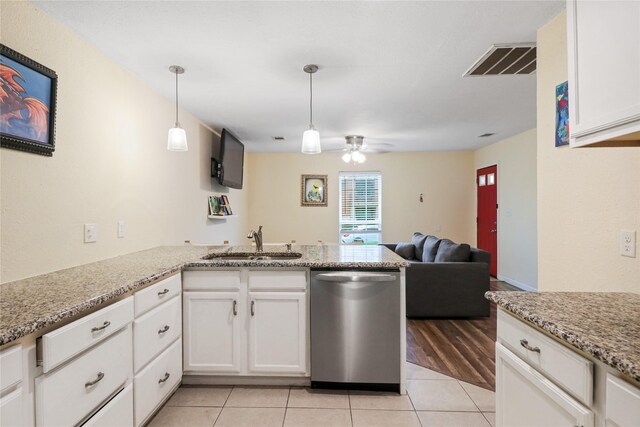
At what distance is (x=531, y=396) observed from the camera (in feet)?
3.72

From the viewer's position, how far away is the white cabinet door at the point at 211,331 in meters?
2.23

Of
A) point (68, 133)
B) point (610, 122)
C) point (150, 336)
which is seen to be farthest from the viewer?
point (68, 133)

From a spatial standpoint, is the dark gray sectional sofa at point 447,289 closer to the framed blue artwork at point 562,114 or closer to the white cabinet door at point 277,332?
the white cabinet door at point 277,332

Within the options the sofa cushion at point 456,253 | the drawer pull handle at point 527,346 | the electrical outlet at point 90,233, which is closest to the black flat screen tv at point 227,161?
the electrical outlet at point 90,233

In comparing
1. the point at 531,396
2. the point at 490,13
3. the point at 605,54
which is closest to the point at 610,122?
the point at 605,54

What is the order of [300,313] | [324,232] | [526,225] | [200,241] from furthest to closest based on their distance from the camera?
[324,232] → [526,225] → [200,241] → [300,313]

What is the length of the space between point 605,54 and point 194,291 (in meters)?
2.38

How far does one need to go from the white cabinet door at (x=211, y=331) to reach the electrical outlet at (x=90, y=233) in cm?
68

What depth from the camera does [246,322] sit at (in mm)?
2229

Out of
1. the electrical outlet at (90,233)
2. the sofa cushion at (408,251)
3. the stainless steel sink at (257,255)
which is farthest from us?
the sofa cushion at (408,251)

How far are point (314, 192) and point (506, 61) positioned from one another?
4427 millimetres

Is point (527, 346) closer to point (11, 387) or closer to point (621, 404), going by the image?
point (621, 404)

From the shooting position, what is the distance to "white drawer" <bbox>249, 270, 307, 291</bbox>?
2209 millimetres

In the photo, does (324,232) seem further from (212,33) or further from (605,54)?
(605,54)
